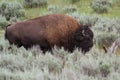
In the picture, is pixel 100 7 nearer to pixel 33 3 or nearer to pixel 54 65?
pixel 33 3

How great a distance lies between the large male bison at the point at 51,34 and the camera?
8625 mm

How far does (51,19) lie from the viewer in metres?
8.79

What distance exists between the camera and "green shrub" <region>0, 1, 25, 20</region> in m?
15.8

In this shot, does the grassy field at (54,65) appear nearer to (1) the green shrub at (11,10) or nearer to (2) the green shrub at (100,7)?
(1) the green shrub at (11,10)

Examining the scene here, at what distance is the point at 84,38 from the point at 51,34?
0.74 metres

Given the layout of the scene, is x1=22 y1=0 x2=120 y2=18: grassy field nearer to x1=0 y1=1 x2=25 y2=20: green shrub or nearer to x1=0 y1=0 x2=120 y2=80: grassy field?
x1=0 y1=1 x2=25 y2=20: green shrub

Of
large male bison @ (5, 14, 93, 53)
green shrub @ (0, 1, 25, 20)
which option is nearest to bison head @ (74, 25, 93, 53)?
large male bison @ (5, 14, 93, 53)

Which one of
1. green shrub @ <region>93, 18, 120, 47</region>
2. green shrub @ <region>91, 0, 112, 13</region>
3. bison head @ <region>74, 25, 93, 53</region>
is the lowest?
green shrub @ <region>91, 0, 112, 13</region>

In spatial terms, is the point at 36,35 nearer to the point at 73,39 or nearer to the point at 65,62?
the point at 73,39

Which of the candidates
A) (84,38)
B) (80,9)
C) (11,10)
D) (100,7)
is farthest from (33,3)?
(84,38)

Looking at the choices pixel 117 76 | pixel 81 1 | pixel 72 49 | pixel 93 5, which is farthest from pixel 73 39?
pixel 81 1

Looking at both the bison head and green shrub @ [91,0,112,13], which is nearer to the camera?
the bison head

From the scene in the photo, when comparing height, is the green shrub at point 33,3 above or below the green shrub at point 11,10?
below

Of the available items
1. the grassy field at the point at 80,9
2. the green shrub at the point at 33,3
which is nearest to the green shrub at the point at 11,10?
the grassy field at the point at 80,9
